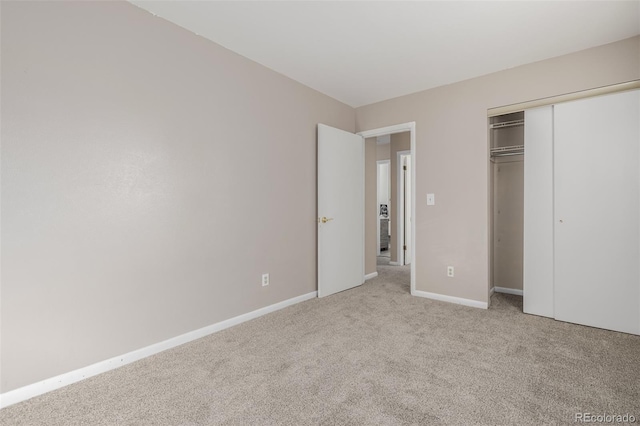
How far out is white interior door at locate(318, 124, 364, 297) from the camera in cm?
353

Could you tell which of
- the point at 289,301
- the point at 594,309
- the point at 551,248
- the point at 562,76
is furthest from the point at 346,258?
the point at 562,76

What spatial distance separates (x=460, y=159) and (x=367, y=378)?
2.49 meters

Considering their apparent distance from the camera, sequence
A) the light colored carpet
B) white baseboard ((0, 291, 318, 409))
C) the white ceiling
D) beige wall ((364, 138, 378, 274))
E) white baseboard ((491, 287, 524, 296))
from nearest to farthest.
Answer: the light colored carpet < white baseboard ((0, 291, 318, 409)) < the white ceiling < white baseboard ((491, 287, 524, 296)) < beige wall ((364, 138, 378, 274))

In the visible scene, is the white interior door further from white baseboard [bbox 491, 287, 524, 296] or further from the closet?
the closet

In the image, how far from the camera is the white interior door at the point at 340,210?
353cm

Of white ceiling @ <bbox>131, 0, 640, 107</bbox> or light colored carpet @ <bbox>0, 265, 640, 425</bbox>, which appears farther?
white ceiling @ <bbox>131, 0, 640, 107</bbox>

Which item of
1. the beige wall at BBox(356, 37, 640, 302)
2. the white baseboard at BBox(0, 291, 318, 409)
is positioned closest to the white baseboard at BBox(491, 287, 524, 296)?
the beige wall at BBox(356, 37, 640, 302)

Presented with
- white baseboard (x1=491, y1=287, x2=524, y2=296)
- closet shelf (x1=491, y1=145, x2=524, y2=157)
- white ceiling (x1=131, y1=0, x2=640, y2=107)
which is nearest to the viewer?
white ceiling (x1=131, y1=0, x2=640, y2=107)

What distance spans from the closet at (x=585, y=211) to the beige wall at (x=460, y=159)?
304 mm

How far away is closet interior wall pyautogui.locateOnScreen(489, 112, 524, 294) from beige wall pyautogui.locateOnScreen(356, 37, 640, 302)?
1.28 feet

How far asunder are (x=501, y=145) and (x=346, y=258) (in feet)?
7.37

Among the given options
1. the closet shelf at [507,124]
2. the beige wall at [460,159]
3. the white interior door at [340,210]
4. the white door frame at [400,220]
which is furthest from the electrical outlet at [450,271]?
the white door frame at [400,220]

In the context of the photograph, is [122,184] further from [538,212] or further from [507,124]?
[507,124]

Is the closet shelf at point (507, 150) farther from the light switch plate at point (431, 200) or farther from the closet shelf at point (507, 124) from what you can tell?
the light switch plate at point (431, 200)
